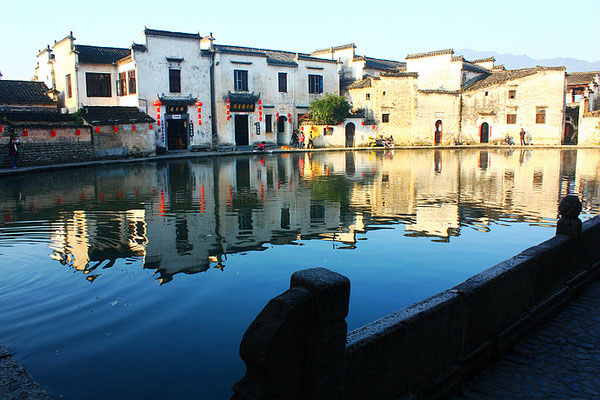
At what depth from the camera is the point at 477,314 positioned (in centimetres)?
372

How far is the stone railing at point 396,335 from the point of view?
2.32 meters

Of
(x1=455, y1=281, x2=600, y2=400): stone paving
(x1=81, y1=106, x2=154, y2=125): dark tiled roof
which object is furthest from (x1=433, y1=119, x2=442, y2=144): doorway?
(x1=455, y1=281, x2=600, y2=400): stone paving

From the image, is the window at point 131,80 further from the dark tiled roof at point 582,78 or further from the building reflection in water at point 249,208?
the dark tiled roof at point 582,78

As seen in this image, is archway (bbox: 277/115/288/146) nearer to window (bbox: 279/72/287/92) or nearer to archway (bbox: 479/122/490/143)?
window (bbox: 279/72/287/92)

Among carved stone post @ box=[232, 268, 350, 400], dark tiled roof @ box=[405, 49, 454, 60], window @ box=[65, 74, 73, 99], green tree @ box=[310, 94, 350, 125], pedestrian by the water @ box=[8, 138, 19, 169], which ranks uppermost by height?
dark tiled roof @ box=[405, 49, 454, 60]

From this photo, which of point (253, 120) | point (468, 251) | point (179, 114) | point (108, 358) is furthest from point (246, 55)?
point (108, 358)

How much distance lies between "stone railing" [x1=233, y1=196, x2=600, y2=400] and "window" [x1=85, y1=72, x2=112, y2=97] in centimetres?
2911

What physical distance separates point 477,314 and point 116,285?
13.3 feet

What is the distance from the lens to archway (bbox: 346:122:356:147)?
128ft

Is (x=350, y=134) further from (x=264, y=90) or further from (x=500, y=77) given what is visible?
(x=500, y=77)

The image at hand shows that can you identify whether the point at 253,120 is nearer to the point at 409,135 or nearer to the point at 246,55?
the point at 246,55

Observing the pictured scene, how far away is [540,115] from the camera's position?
129 feet

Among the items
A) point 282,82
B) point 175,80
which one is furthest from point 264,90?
point 175,80

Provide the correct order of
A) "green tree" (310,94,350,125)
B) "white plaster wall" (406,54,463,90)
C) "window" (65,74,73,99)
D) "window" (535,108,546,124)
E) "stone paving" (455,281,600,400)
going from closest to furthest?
"stone paving" (455,281,600,400) → "window" (65,74,73,99) → "green tree" (310,94,350,125) → "window" (535,108,546,124) → "white plaster wall" (406,54,463,90)
